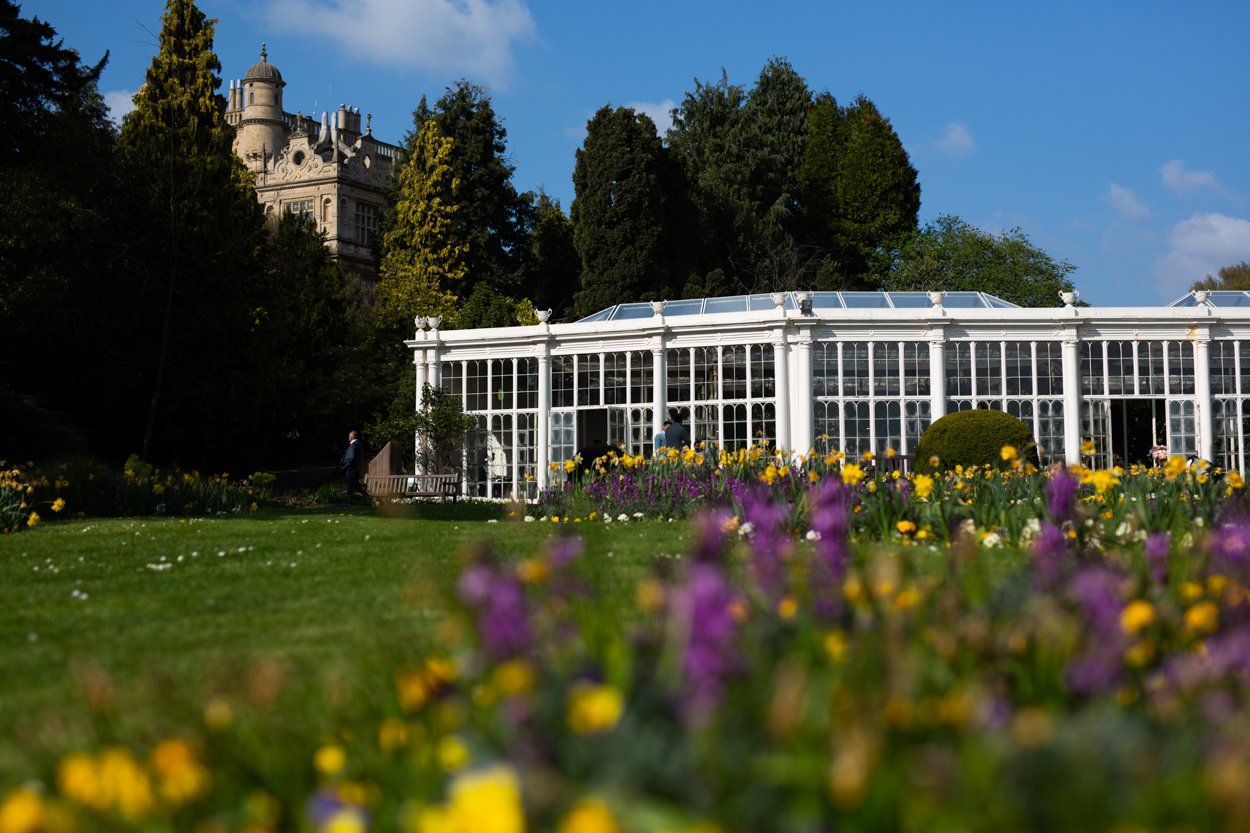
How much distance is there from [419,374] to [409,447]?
1.69m

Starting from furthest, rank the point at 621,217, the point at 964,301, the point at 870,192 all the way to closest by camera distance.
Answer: the point at 870,192
the point at 621,217
the point at 964,301

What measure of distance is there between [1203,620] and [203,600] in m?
5.17

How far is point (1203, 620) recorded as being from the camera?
345 cm

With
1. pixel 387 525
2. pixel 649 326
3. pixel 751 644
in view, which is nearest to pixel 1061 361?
pixel 649 326

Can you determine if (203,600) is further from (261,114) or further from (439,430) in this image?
(261,114)

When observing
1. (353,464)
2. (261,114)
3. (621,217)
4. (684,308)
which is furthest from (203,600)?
(261,114)

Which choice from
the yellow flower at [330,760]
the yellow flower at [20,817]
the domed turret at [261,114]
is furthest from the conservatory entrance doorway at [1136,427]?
the domed turret at [261,114]

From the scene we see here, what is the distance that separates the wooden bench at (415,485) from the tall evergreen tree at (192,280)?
5.48 metres

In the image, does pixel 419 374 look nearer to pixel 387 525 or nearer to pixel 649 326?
pixel 649 326

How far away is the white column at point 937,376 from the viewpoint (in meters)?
24.0

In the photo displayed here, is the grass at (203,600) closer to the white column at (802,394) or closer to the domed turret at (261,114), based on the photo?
the white column at (802,394)

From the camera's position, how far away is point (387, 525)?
12.0 metres

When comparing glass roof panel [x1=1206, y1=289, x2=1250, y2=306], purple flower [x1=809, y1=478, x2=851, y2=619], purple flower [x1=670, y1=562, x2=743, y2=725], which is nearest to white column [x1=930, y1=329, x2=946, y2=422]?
glass roof panel [x1=1206, y1=289, x2=1250, y2=306]

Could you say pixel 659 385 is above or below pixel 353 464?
above
